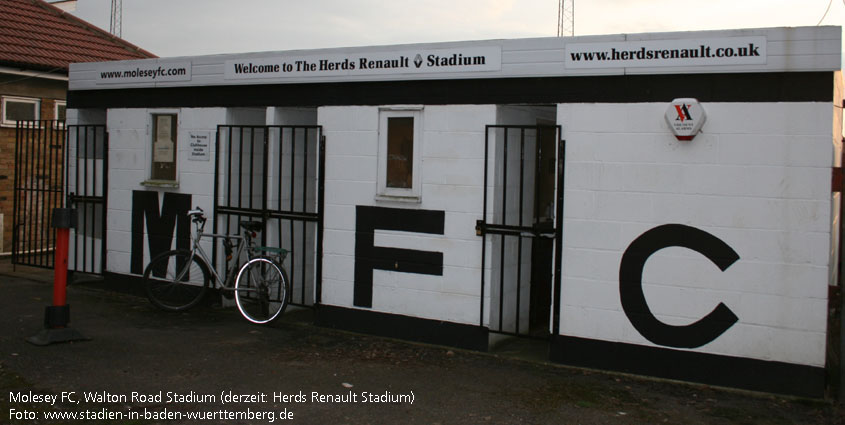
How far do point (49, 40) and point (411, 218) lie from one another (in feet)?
33.9

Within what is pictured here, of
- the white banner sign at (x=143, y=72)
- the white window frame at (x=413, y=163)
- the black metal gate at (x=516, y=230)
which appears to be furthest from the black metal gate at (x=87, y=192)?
the black metal gate at (x=516, y=230)

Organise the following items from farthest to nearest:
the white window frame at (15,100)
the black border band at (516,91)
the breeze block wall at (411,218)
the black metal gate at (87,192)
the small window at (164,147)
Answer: the white window frame at (15,100) < the black metal gate at (87,192) < the small window at (164,147) < the breeze block wall at (411,218) < the black border band at (516,91)

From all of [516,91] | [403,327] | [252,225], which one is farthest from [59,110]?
[516,91]

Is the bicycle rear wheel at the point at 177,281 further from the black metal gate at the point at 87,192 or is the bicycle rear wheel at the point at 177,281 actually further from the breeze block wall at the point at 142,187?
the black metal gate at the point at 87,192

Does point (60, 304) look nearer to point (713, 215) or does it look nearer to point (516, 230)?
point (516, 230)

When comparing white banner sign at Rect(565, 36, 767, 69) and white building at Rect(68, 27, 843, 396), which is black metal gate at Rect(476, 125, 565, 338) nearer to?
white building at Rect(68, 27, 843, 396)

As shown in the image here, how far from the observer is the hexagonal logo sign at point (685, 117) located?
246 inches

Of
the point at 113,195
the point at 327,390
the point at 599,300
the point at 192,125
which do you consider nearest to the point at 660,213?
the point at 599,300

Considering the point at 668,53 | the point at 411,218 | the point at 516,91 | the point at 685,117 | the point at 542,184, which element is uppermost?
the point at 668,53

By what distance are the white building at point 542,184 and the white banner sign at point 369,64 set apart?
0.07 feet

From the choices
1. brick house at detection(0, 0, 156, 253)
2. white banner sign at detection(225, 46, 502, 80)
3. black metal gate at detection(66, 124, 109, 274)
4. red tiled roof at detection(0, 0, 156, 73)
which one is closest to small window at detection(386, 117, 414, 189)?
white banner sign at detection(225, 46, 502, 80)

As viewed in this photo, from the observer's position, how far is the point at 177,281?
352 inches

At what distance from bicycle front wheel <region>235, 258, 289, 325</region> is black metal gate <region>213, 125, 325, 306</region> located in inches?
8.5

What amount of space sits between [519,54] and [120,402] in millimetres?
4501
